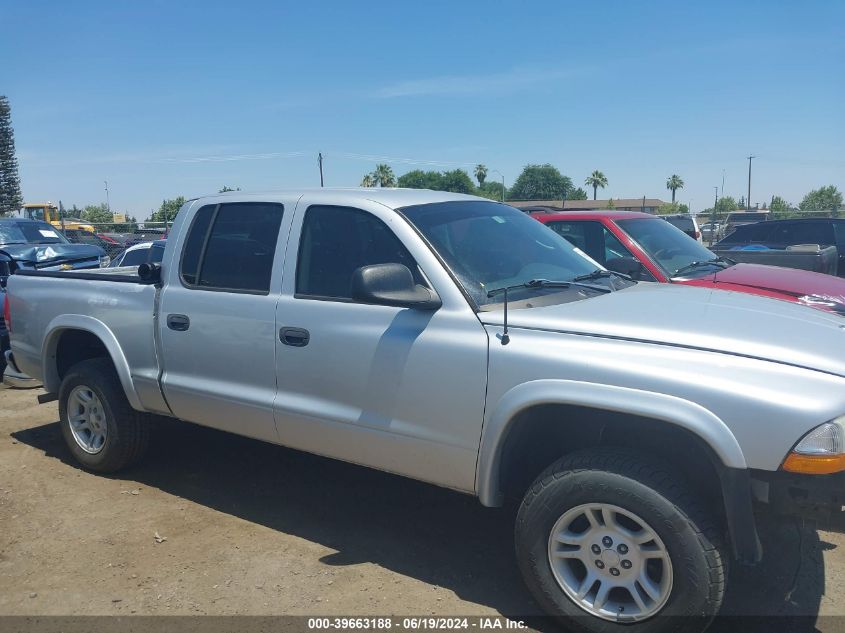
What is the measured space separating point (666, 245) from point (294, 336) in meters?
4.49

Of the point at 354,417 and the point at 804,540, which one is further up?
the point at 354,417

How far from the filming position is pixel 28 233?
12633mm

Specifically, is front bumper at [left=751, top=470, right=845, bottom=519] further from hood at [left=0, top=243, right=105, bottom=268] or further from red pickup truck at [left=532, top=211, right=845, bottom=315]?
hood at [left=0, top=243, right=105, bottom=268]

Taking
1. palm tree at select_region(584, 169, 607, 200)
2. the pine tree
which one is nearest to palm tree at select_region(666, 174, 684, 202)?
palm tree at select_region(584, 169, 607, 200)

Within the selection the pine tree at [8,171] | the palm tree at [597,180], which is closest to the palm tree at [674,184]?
the palm tree at [597,180]

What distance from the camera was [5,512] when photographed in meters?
4.42

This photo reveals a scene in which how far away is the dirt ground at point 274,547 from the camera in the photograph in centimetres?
332

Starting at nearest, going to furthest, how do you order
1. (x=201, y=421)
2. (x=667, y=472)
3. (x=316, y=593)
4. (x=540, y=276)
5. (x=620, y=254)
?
(x=667, y=472) → (x=316, y=593) → (x=540, y=276) → (x=201, y=421) → (x=620, y=254)

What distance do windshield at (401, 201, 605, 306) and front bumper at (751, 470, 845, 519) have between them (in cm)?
133

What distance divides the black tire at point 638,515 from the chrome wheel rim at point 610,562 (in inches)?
1.1

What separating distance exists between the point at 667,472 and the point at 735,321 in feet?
2.42

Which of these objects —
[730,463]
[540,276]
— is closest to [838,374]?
[730,463]

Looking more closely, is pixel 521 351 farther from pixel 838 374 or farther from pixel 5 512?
pixel 5 512

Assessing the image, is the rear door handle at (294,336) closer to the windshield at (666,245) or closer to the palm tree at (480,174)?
the windshield at (666,245)
